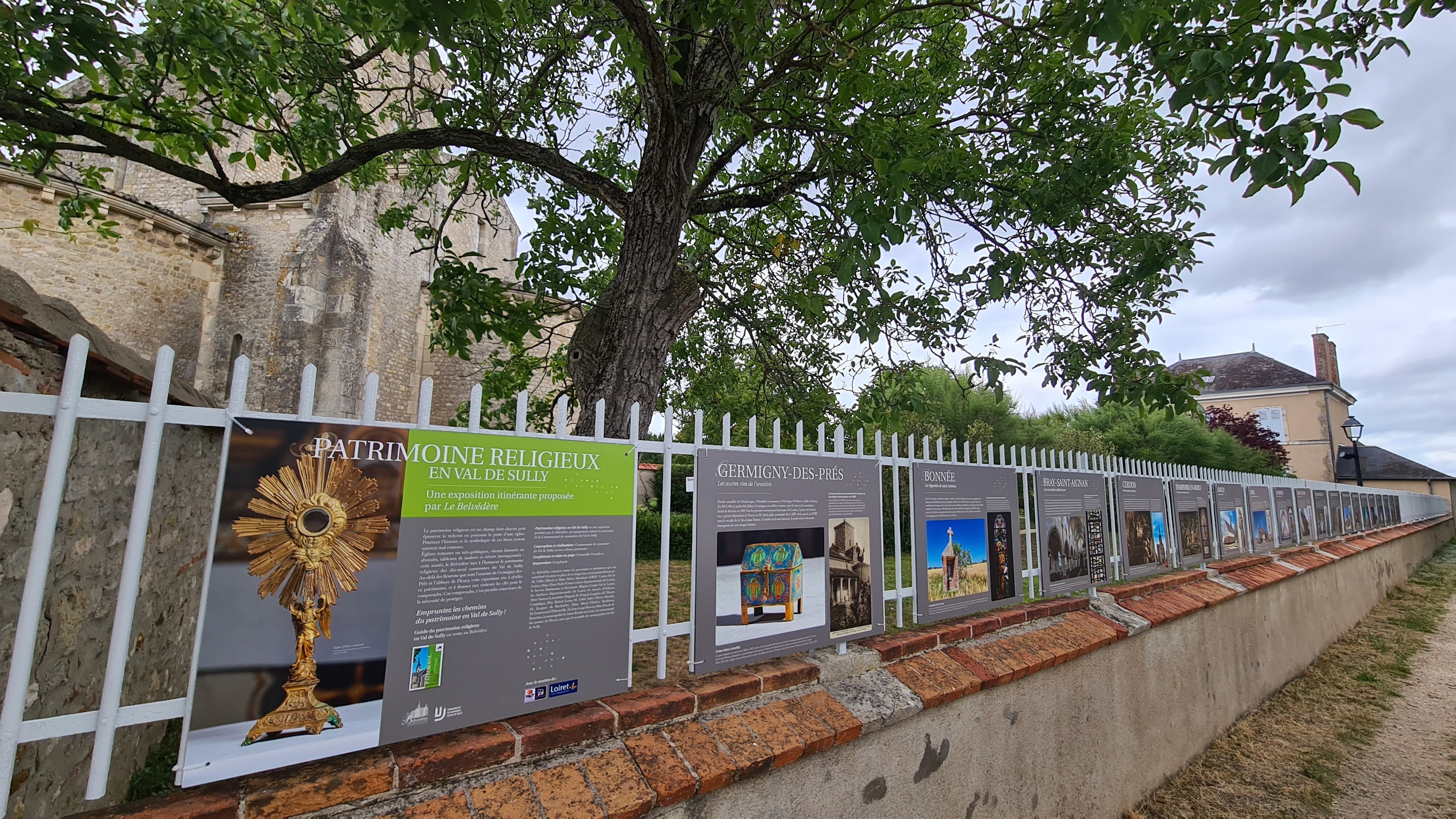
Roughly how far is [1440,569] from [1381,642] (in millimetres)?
13603

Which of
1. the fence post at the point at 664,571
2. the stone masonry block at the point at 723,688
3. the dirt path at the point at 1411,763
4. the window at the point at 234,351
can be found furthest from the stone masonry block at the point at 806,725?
the window at the point at 234,351

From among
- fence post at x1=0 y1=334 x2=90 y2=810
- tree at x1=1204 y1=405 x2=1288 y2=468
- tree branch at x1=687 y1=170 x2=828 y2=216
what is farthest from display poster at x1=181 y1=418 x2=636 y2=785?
tree at x1=1204 y1=405 x2=1288 y2=468

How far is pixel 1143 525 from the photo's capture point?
5.40 metres

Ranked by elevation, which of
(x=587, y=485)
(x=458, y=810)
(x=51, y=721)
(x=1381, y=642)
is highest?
(x=587, y=485)

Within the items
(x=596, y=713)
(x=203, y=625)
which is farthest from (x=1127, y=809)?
(x=203, y=625)

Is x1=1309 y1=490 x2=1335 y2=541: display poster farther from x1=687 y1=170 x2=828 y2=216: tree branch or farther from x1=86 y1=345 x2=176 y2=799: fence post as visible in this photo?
x1=86 y1=345 x2=176 y2=799: fence post

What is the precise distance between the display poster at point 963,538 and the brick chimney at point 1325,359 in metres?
42.7

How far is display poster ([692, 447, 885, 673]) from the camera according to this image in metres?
2.50

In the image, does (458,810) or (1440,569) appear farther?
(1440,569)

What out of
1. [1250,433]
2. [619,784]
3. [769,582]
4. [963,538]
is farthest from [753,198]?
[1250,433]

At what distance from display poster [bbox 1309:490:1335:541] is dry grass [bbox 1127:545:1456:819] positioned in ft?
6.06

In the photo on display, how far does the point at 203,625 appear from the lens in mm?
1496

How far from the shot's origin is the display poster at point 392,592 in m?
1.57

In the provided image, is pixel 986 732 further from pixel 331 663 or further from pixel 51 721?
pixel 51 721
